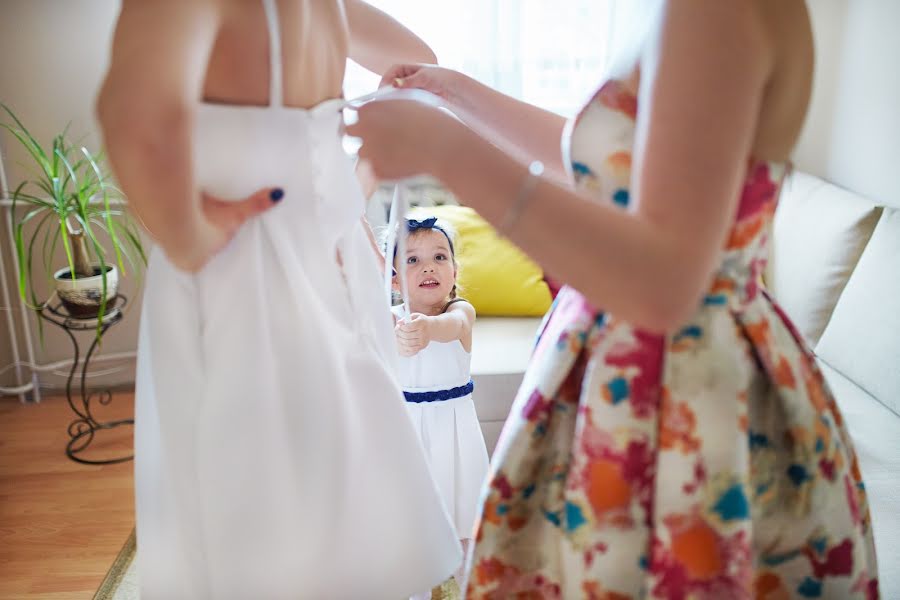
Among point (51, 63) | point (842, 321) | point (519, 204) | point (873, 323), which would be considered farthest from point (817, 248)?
point (51, 63)

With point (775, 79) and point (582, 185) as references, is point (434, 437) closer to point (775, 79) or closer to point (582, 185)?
point (582, 185)

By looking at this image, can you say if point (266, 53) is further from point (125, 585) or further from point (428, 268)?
point (125, 585)

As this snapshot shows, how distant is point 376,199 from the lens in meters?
1.63

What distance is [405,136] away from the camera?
0.83 m

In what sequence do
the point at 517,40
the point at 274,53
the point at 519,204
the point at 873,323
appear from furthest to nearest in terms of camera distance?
the point at 517,40
the point at 873,323
the point at 274,53
the point at 519,204

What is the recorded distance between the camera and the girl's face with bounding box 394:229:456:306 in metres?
1.92

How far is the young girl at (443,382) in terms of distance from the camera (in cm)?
189

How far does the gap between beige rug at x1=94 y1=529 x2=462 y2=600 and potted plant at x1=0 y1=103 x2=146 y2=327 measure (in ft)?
2.46

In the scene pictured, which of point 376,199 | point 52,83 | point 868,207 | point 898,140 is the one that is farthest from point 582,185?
point 52,83

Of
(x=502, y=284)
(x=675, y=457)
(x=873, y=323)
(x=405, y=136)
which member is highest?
(x=405, y=136)

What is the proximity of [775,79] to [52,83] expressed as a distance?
2757mm

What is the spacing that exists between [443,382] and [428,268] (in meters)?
0.27

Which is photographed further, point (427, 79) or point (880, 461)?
point (880, 461)

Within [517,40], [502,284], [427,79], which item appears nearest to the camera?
[427,79]
